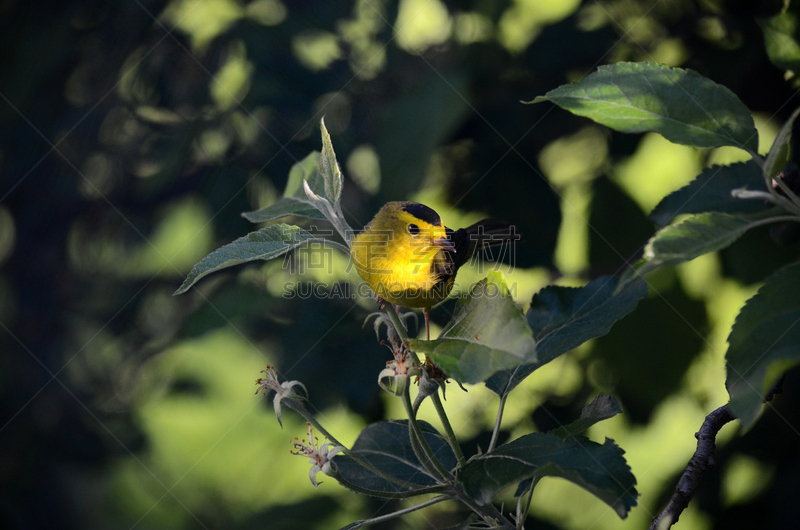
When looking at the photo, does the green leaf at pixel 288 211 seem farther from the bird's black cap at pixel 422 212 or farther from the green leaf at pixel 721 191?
the green leaf at pixel 721 191

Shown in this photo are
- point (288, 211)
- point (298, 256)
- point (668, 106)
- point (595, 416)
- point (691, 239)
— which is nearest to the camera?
point (691, 239)

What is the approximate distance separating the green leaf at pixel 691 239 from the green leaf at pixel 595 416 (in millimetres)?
285

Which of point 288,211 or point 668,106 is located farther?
point 288,211

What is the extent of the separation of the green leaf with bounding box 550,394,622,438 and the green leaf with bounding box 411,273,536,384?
0.74 ft

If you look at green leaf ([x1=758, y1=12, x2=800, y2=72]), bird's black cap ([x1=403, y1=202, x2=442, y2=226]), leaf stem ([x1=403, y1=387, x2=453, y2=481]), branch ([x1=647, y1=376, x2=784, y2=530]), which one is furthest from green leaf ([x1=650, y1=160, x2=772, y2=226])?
leaf stem ([x1=403, y1=387, x2=453, y2=481])

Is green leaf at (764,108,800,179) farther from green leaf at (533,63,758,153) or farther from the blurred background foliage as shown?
the blurred background foliage

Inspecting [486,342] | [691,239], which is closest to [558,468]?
[486,342]

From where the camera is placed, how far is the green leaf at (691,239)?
Result: 1.48 ft

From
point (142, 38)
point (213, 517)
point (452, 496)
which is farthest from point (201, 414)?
point (142, 38)

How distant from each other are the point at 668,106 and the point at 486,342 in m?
0.35

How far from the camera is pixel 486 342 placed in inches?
19.8

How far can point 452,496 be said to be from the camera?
728mm

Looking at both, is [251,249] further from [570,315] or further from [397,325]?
[570,315]

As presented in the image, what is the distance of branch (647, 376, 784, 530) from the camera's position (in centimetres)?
69
